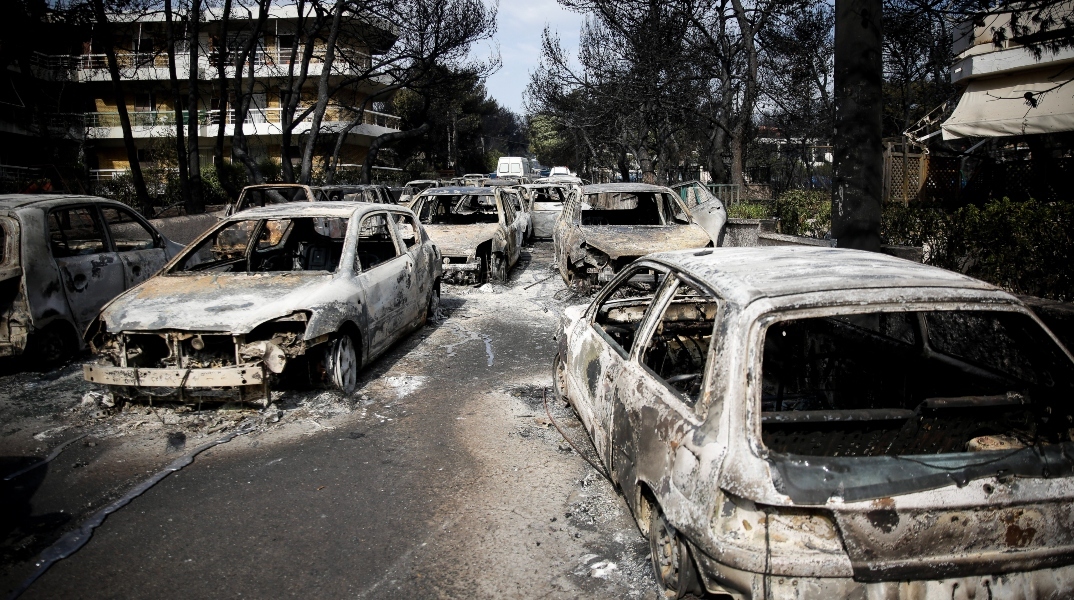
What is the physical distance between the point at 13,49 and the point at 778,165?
3203 cm

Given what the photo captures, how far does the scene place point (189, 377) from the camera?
495 cm

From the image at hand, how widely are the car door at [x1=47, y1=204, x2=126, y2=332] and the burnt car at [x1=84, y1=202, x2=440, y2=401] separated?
1.23m

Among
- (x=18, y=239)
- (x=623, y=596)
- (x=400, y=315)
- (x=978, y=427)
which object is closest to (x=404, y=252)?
(x=400, y=315)

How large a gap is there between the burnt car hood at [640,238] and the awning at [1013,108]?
6.48 meters

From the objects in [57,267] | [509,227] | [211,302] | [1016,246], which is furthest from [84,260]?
[1016,246]

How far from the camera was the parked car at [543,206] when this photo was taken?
18.9 m

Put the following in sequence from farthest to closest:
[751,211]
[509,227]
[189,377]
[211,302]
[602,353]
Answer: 1. [751,211]
2. [509,227]
3. [211,302]
4. [189,377]
5. [602,353]

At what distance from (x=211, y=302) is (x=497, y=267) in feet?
21.7

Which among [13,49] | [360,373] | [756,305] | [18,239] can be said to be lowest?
[360,373]

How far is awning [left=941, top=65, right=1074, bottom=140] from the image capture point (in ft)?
41.0

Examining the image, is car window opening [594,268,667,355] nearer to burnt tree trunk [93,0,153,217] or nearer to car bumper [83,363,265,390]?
car bumper [83,363,265,390]

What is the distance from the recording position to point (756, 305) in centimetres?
274

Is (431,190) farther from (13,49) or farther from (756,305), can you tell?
(13,49)

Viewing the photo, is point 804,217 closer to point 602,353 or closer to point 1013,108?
point 1013,108
